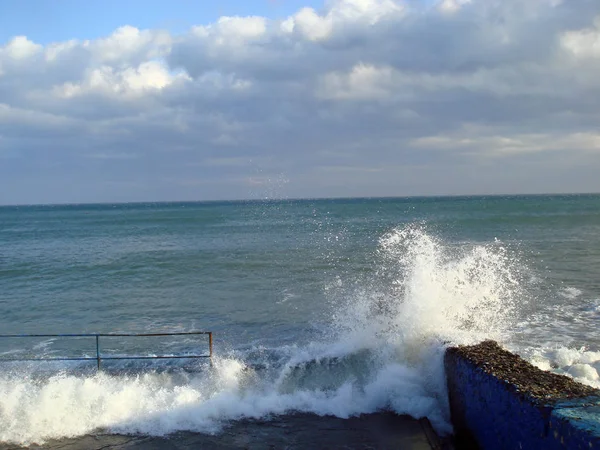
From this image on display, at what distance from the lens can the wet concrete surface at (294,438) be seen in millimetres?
7301

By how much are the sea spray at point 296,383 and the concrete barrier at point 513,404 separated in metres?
0.73

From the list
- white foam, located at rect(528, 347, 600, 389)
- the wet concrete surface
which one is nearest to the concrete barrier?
the wet concrete surface

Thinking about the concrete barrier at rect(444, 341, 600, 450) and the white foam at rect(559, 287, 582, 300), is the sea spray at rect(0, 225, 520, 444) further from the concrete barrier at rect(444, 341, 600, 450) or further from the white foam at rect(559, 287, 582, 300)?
the white foam at rect(559, 287, 582, 300)

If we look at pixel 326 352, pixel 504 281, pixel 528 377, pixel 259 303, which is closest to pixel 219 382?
pixel 326 352

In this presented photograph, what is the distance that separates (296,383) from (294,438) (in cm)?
214

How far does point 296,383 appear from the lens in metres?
9.66

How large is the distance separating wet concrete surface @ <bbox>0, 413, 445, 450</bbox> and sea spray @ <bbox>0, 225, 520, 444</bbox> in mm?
236

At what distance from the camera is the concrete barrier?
15.8 ft

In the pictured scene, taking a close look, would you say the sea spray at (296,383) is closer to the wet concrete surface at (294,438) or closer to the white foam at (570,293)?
the wet concrete surface at (294,438)

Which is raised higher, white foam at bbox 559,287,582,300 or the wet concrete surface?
white foam at bbox 559,287,582,300

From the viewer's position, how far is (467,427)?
693cm

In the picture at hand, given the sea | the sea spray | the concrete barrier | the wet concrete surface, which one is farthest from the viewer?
the sea

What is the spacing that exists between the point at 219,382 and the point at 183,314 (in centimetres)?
642

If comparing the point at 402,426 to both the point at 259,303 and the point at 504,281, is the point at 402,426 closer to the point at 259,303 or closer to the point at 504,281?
the point at 259,303
